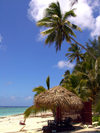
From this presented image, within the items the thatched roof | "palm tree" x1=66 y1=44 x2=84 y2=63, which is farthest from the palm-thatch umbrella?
"palm tree" x1=66 y1=44 x2=84 y2=63

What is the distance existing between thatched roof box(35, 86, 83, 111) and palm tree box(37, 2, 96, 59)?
7.08m

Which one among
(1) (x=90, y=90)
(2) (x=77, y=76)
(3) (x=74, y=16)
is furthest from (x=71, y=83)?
(3) (x=74, y=16)

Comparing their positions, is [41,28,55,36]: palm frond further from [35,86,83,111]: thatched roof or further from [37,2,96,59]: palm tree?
[35,86,83,111]: thatched roof

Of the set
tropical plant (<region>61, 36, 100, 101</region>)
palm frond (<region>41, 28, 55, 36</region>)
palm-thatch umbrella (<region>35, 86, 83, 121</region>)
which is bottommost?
palm-thatch umbrella (<region>35, 86, 83, 121</region>)

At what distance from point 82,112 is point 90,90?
248 centimetres

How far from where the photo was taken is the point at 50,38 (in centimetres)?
1795

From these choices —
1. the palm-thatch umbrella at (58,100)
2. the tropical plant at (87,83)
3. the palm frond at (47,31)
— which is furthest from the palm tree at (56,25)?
the palm-thatch umbrella at (58,100)

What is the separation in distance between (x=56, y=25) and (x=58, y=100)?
8.98 metres

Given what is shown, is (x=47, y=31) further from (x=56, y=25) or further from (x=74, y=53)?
(x=74, y=53)

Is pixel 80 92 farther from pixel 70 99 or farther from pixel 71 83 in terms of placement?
pixel 70 99

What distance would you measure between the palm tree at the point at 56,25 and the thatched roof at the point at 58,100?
7082mm

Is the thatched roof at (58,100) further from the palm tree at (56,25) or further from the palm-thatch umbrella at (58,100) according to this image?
the palm tree at (56,25)

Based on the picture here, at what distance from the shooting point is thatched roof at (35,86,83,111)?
10.9 metres

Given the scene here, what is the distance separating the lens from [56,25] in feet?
56.9
